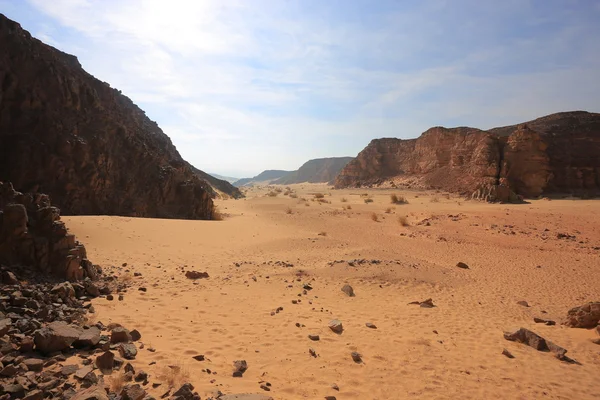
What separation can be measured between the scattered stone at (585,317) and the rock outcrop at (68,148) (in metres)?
18.8

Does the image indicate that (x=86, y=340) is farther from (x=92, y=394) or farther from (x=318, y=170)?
(x=318, y=170)

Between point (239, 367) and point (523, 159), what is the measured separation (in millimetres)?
35470

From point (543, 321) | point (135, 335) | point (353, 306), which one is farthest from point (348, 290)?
point (135, 335)

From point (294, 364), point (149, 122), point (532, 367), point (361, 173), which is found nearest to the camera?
point (294, 364)

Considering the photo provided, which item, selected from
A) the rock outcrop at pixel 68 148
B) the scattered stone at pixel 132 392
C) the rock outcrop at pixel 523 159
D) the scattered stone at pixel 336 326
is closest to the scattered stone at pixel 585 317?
the scattered stone at pixel 336 326

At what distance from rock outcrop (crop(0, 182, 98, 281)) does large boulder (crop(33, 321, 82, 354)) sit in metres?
3.01

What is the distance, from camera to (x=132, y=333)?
508cm

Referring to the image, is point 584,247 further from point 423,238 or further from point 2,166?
point 2,166

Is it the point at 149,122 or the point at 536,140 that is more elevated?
the point at 149,122

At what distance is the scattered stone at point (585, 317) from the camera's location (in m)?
7.14

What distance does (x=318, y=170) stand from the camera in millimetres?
113062

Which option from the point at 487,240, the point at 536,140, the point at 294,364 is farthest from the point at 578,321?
the point at 536,140

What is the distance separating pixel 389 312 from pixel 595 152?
36625 mm

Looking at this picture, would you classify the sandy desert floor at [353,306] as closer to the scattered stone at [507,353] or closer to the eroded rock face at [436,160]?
the scattered stone at [507,353]
